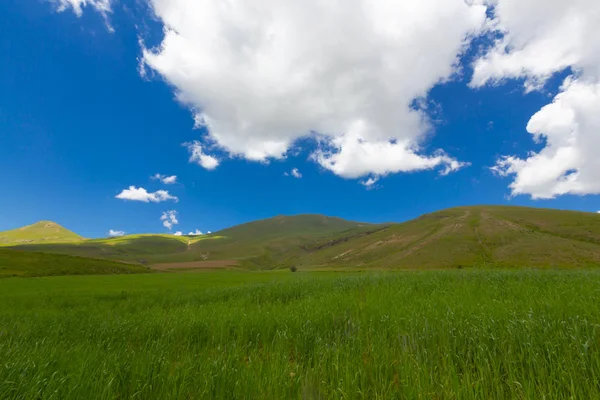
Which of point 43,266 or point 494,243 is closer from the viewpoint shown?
point 43,266

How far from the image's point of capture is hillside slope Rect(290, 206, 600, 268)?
110m

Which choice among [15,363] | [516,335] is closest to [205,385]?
[15,363]

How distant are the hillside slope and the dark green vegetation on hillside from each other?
122051mm

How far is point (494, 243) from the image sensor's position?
446 ft

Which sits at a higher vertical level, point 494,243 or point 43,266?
point 494,243

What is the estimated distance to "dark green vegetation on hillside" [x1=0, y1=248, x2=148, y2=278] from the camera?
182ft

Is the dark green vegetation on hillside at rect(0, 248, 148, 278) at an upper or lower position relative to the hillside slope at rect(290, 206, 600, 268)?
lower

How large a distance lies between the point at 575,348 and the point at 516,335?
64 cm

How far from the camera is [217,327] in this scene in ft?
22.5

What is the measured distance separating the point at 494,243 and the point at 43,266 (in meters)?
170

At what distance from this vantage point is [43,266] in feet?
207

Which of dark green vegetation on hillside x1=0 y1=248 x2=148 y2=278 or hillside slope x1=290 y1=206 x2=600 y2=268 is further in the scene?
hillside slope x1=290 y1=206 x2=600 y2=268

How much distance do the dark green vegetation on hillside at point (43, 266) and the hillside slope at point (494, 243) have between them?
122 meters

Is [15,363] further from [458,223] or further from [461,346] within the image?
[458,223]
